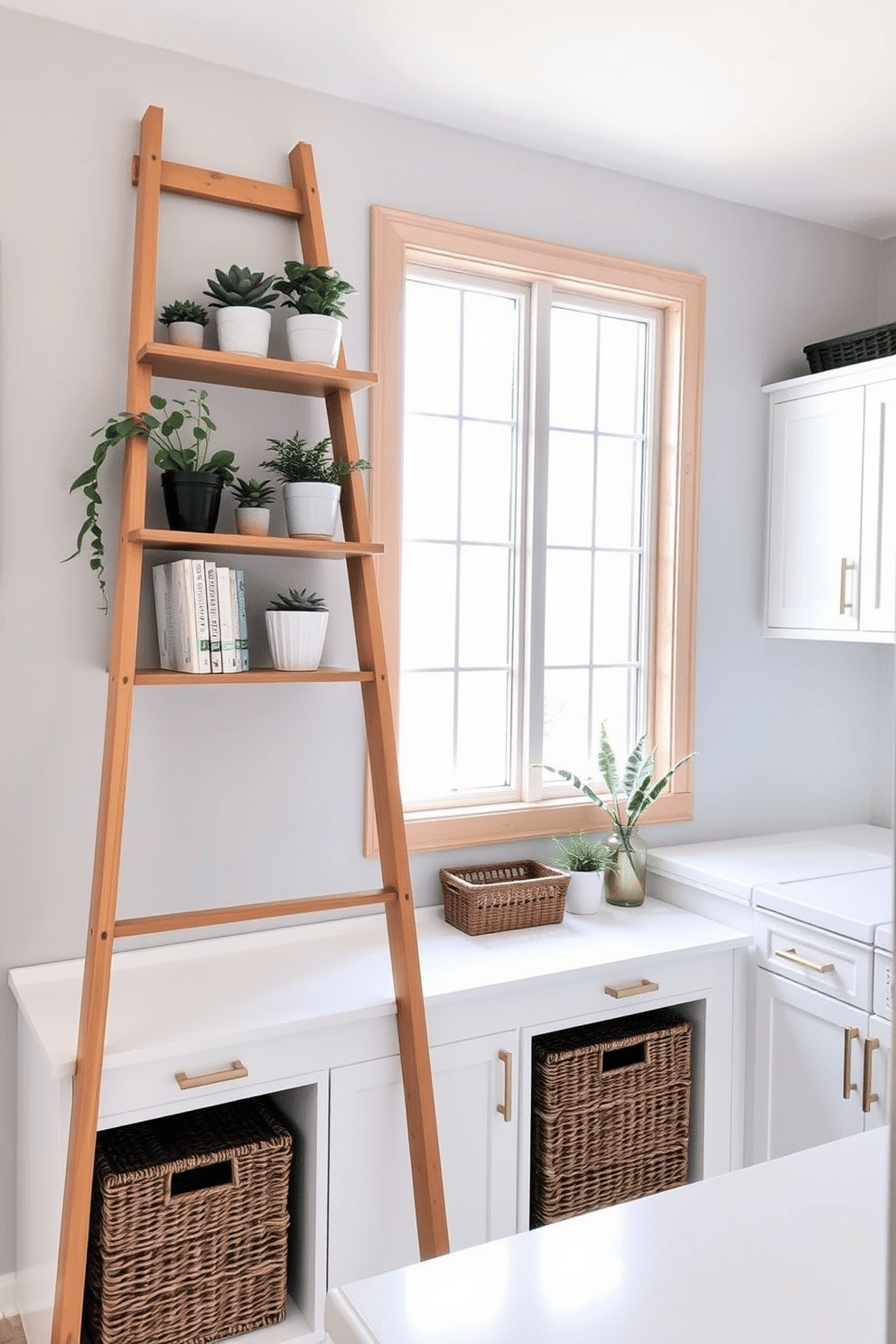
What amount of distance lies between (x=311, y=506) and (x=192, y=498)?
24 centimetres

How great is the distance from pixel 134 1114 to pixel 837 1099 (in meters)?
1.54

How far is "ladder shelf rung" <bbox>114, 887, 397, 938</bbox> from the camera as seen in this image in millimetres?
1896

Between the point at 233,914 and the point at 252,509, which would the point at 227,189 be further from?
the point at 233,914

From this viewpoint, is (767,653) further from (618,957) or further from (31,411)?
(31,411)

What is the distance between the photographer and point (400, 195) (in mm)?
2555

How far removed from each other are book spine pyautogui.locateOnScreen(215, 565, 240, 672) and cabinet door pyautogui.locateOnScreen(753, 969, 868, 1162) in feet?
4.87

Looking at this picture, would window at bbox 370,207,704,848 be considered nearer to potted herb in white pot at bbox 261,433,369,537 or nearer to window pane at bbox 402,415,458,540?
window pane at bbox 402,415,458,540

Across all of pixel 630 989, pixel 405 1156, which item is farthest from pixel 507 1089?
pixel 630 989

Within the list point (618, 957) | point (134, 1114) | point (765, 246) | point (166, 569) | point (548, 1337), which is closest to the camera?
point (548, 1337)

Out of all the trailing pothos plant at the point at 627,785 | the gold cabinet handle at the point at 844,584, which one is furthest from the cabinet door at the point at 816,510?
the trailing pothos plant at the point at 627,785

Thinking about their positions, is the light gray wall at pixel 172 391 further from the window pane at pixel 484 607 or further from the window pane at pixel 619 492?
the window pane at pixel 619 492

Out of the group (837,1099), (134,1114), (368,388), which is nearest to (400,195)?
(368,388)

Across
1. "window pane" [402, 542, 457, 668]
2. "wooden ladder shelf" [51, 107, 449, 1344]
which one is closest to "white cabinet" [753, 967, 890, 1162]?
"wooden ladder shelf" [51, 107, 449, 1344]

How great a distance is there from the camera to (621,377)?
302cm
